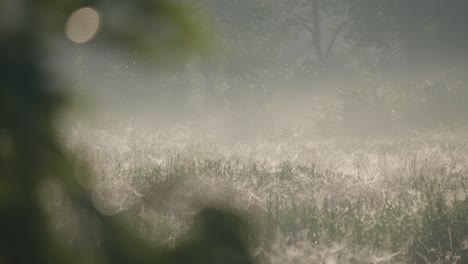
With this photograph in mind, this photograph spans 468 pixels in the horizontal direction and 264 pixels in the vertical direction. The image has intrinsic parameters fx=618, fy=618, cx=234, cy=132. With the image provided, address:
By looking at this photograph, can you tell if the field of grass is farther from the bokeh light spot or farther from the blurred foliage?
the bokeh light spot

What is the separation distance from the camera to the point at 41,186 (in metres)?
0.84

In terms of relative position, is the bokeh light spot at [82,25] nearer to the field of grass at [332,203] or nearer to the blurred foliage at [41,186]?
the blurred foliage at [41,186]

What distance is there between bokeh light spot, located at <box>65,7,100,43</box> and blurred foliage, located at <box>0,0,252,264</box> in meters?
0.02

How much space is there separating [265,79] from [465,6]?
44.6 ft

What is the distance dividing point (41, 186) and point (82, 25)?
10.1 inches

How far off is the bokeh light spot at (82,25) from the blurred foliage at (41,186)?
1.0 inches

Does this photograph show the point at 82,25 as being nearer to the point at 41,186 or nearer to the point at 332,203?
the point at 41,186

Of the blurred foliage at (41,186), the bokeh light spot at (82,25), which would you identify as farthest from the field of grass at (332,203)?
the bokeh light spot at (82,25)

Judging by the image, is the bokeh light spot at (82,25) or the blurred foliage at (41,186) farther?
the bokeh light spot at (82,25)

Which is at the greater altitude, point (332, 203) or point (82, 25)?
point (82, 25)

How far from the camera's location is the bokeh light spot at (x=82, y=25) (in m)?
0.93

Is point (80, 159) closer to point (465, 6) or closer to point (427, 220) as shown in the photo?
point (427, 220)

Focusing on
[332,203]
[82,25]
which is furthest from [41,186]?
[332,203]

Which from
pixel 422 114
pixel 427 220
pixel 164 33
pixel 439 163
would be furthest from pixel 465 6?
pixel 164 33
